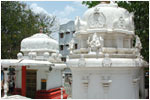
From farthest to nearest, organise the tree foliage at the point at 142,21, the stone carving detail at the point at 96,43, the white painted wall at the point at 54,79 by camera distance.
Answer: the white painted wall at the point at 54,79
the tree foliage at the point at 142,21
the stone carving detail at the point at 96,43

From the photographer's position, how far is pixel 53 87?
16516mm

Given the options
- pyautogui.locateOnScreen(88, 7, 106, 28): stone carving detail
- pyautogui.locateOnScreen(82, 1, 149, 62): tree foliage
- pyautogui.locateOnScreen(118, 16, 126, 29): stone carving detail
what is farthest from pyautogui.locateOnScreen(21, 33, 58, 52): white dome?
pyautogui.locateOnScreen(82, 1, 149, 62): tree foliage

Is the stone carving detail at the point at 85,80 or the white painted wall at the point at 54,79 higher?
the stone carving detail at the point at 85,80

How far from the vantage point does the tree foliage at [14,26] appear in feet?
75.8

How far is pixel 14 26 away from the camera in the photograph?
76.7 ft

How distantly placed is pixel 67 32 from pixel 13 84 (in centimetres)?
2358

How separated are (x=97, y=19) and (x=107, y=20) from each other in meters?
0.70

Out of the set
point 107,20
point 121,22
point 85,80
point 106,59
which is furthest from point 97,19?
point 85,80

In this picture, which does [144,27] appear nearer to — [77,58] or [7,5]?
[77,58]

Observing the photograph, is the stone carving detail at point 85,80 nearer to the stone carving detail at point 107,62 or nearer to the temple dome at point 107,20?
the stone carving detail at point 107,62

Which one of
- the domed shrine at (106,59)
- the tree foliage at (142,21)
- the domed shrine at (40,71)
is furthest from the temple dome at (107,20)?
the domed shrine at (40,71)

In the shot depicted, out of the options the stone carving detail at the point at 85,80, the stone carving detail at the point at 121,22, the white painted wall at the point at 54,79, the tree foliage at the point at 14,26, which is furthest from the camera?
the tree foliage at the point at 14,26

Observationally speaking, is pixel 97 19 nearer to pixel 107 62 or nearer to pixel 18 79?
pixel 107 62

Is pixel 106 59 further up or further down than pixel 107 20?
further down
